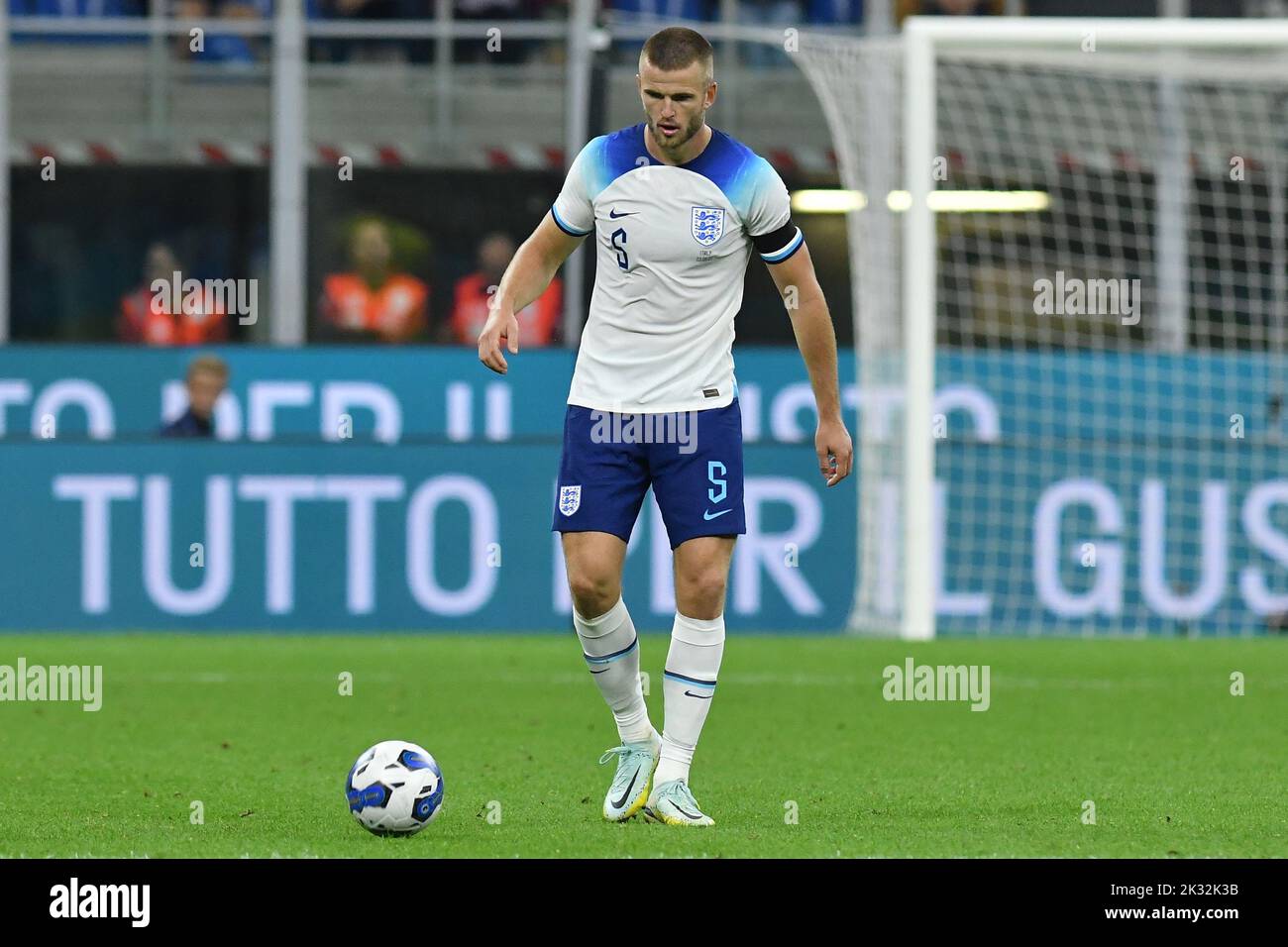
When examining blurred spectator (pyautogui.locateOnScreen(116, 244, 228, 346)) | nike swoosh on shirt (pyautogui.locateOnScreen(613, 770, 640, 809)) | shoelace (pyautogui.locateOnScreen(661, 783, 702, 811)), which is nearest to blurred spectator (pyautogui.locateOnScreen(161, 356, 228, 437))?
blurred spectator (pyautogui.locateOnScreen(116, 244, 228, 346))

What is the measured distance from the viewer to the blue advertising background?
1345 centimetres

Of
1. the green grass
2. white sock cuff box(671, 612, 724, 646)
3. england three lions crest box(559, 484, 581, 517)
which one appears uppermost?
england three lions crest box(559, 484, 581, 517)

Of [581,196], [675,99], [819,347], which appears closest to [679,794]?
[819,347]

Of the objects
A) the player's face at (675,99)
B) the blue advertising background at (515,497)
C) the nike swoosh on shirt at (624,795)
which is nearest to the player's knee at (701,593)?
the nike swoosh on shirt at (624,795)

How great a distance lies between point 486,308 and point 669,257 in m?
9.60

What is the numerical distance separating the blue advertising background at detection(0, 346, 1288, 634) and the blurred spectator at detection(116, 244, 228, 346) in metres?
2.25

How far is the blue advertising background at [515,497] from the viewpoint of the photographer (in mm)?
13453

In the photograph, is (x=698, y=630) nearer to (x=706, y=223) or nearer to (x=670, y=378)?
(x=670, y=378)

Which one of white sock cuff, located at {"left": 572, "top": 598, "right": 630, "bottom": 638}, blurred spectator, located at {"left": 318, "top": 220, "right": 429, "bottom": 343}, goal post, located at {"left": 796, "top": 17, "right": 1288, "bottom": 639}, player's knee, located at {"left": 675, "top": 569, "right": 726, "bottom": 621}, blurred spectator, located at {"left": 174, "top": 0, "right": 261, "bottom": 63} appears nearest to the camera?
player's knee, located at {"left": 675, "top": 569, "right": 726, "bottom": 621}

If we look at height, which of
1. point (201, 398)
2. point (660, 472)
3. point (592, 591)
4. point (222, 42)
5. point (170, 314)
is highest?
point (222, 42)

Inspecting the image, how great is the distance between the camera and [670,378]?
6.32m

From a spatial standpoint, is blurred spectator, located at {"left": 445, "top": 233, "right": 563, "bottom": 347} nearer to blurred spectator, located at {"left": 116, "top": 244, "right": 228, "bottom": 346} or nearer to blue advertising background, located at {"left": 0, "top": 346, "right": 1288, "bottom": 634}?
blurred spectator, located at {"left": 116, "top": 244, "right": 228, "bottom": 346}
